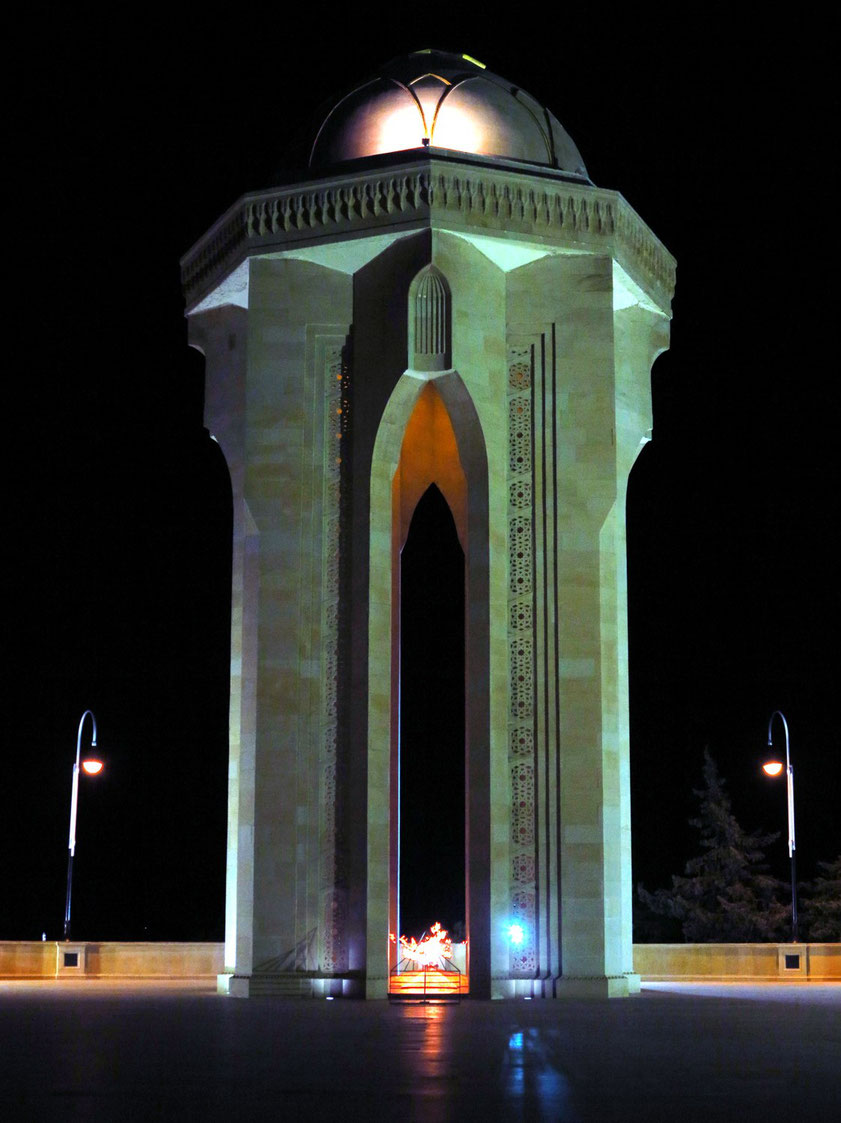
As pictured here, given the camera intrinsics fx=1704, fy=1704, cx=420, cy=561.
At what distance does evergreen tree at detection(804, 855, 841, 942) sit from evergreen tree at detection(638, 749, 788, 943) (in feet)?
2.68

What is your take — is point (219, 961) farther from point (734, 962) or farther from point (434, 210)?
point (434, 210)

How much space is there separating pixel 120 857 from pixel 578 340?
38062 millimetres

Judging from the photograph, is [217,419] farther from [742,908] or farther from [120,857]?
[120,857]

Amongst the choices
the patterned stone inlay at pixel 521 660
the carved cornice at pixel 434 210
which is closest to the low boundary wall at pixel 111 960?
the patterned stone inlay at pixel 521 660

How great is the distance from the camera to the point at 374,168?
942 inches

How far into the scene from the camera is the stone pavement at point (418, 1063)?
9016 millimetres

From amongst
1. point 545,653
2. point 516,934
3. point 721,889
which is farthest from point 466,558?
point 721,889

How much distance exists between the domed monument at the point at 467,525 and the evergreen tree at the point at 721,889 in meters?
24.8

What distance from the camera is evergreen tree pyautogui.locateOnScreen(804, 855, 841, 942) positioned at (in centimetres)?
4697

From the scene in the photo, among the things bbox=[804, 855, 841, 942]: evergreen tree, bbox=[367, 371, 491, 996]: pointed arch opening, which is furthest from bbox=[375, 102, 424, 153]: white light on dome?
bbox=[804, 855, 841, 942]: evergreen tree

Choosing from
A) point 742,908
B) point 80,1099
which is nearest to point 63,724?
point 742,908

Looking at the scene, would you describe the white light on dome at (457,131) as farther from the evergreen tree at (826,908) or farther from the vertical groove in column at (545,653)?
the evergreen tree at (826,908)

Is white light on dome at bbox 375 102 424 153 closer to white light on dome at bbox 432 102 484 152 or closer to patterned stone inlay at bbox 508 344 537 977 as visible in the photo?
white light on dome at bbox 432 102 484 152

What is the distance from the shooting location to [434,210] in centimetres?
2381
